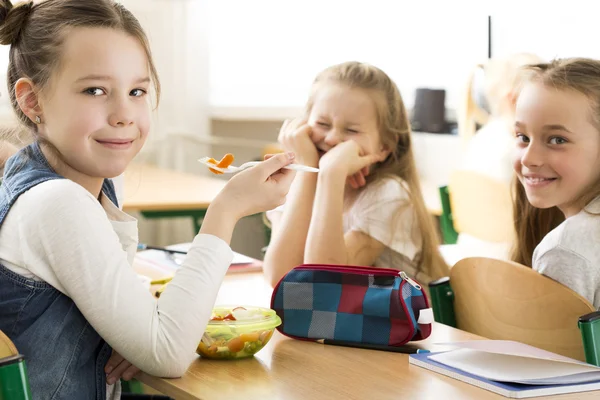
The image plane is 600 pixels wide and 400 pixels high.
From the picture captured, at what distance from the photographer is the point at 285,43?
15.8ft

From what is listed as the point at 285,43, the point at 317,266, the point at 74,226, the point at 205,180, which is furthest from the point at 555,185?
the point at 285,43

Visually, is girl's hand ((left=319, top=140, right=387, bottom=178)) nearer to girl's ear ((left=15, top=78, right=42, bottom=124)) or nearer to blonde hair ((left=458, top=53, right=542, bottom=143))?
girl's ear ((left=15, top=78, right=42, bottom=124))

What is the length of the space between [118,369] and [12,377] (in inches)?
9.4

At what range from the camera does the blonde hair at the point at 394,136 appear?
2.03 metres

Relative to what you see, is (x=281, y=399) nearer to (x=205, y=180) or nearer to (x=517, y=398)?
(x=517, y=398)

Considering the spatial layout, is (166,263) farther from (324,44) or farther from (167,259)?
(324,44)

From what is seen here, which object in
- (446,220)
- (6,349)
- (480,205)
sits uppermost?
(6,349)

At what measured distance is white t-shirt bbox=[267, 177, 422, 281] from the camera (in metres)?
1.99

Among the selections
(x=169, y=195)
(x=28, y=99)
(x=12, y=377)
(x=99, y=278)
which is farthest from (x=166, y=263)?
(x=169, y=195)

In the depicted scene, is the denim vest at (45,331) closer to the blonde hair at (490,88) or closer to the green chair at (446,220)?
the blonde hair at (490,88)

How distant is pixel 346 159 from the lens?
76.1 inches

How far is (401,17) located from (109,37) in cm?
330

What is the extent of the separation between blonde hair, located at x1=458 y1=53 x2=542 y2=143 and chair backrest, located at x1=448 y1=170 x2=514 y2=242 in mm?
313

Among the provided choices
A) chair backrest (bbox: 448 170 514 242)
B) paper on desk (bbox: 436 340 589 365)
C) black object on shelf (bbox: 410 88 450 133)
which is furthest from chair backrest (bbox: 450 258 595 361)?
black object on shelf (bbox: 410 88 450 133)
